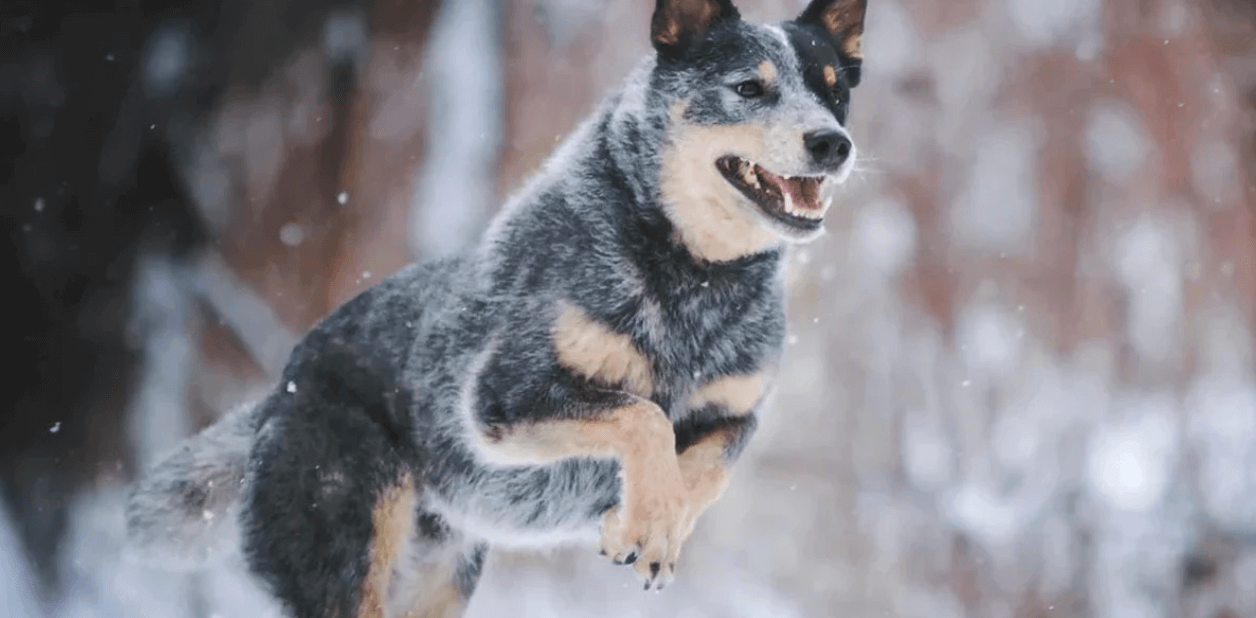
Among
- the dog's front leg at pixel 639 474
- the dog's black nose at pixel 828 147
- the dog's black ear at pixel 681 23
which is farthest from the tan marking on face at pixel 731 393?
the dog's black ear at pixel 681 23

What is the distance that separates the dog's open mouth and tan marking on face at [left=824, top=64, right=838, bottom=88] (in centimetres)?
27

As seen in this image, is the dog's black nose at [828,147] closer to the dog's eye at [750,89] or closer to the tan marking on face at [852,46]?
the dog's eye at [750,89]

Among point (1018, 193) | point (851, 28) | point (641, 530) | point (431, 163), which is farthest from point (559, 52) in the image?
point (641, 530)

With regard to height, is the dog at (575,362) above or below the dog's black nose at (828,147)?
below

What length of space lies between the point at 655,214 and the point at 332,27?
3711 millimetres

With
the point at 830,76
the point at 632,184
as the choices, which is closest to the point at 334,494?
the point at 632,184

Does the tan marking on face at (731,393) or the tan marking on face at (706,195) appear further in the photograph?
the tan marking on face at (731,393)

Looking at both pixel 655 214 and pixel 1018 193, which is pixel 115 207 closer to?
pixel 655 214

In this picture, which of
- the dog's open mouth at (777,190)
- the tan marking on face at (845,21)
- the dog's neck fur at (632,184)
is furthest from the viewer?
the tan marking on face at (845,21)

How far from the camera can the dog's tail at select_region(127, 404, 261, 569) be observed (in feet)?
10.5

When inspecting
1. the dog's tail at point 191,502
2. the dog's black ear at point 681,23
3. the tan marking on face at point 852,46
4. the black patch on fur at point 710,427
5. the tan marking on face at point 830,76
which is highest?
the dog's black ear at point 681,23

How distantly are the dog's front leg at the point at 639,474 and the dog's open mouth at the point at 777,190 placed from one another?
498 millimetres

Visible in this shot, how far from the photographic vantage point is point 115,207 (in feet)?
18.2

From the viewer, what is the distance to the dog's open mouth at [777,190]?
2.44 meters
